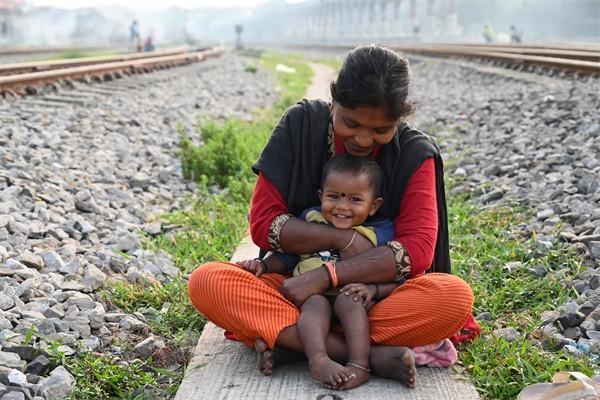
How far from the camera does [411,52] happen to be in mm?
31047

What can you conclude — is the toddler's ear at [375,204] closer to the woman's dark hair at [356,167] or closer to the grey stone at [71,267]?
the woman's dark hair at [356,167]

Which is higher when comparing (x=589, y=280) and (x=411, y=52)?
(x=589, y=280)

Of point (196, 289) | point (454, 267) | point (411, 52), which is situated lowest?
point (411, 52)

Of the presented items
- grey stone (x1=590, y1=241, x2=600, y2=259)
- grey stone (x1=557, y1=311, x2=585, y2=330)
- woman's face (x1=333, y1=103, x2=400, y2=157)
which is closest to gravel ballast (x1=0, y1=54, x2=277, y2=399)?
woman's face (x1=333, y1=103, x2=400, y2=157)

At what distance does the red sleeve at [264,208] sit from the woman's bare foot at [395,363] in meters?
0.69

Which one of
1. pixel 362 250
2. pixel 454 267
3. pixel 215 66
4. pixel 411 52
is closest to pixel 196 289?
pixel 362 250

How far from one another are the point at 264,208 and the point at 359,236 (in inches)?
17.2

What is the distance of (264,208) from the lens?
3.29 meters

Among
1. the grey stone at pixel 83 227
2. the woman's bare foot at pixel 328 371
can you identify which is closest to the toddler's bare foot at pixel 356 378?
the woman's bare foot at pixel 328 371

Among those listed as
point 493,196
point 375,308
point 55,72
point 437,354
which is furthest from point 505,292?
point 55,72

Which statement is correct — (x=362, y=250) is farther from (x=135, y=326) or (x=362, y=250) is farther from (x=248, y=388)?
(x=135, y=326)

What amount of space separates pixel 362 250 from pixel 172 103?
8.41 m

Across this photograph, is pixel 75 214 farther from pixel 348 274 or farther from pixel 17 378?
pixel 348 274

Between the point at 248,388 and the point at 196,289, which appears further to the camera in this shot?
the point at 196,289
